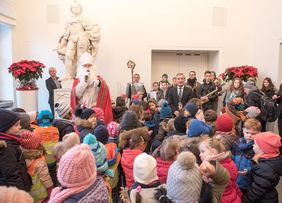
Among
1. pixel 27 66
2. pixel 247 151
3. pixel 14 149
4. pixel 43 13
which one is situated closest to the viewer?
pixel 14 149

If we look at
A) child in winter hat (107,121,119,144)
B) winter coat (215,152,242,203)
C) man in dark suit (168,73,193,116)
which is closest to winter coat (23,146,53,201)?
child in winter hat (107,121,119,144)

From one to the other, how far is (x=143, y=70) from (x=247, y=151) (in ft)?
20.3

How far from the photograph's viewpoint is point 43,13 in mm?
8219

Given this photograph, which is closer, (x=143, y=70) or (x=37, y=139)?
(x=37, y=139)

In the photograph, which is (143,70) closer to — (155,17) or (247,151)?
(155,17)

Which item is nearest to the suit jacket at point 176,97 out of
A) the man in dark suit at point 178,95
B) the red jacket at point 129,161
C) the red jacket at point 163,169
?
the man in dark suit at point 178,95

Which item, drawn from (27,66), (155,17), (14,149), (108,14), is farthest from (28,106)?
(14,149)

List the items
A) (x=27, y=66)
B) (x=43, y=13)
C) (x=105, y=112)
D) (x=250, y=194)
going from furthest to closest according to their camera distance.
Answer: (x=43, y=13), (x=27, y=66), (x=105, y=112), (x=250, y=194)

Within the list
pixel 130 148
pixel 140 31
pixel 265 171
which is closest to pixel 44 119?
pixel 130 148

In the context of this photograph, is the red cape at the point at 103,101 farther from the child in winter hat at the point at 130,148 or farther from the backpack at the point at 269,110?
the backpack at the point at 269,110

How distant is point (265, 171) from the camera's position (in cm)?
209

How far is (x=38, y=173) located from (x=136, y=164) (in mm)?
838

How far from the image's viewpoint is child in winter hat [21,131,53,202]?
2.16 metres

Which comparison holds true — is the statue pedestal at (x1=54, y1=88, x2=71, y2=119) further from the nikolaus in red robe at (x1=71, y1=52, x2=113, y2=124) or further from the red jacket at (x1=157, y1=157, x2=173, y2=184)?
the red jacket at (x1=157, y1=157, x2=173, y2=184)
